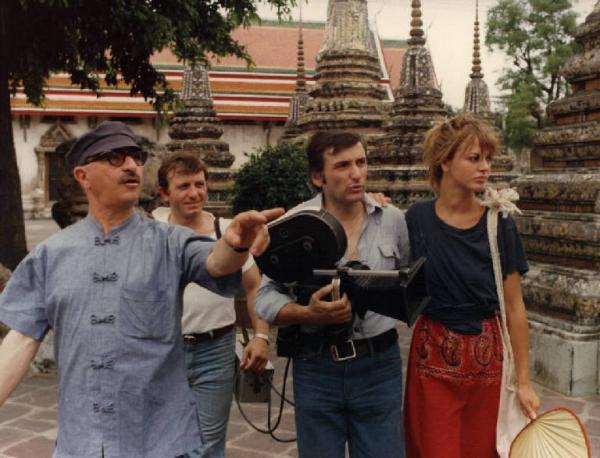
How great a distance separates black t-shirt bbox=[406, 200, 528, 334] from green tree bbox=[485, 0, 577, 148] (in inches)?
1141

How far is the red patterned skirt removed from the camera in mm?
2770

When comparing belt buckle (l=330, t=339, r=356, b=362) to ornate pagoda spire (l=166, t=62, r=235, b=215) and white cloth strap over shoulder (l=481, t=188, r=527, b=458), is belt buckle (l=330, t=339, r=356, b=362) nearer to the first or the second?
white cloth strap over shoulder (l=481, t=188, r=527, b=458)

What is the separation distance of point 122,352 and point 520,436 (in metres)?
1.59

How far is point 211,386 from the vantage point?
3055mm

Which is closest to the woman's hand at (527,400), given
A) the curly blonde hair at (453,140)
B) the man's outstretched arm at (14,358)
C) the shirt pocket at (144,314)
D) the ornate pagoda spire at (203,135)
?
the curly blonde hair at (453,140)

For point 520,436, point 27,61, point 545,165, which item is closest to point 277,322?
point 520,436

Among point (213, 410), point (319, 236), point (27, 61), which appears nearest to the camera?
point (319, 236)

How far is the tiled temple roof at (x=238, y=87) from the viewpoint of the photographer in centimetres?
2742

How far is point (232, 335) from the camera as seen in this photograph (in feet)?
10.7

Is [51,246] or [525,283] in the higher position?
[51,246]

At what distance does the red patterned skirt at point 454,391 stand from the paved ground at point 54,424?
1.73 m

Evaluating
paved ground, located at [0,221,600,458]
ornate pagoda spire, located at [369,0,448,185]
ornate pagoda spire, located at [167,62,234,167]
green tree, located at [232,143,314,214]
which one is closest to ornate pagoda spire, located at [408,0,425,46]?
ornate pagoda spire, located at [369,0,448,185]

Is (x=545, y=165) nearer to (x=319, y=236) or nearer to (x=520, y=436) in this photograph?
(x=520, y=436)

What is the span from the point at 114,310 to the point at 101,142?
1.69 feet
